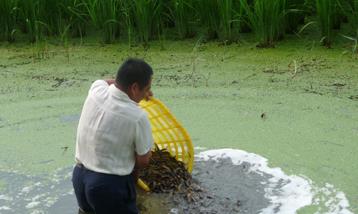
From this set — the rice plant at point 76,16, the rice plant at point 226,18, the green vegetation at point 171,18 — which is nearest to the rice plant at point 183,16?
the green vegetation at point 171,18

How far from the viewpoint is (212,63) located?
4.62 meters

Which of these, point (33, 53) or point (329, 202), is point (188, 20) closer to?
point (33, 53)

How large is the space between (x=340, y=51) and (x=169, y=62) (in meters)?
1.16

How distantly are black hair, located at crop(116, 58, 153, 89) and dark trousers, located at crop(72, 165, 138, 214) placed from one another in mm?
337

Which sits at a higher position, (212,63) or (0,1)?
(0,1)

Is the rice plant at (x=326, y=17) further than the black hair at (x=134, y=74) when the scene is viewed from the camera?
Yes

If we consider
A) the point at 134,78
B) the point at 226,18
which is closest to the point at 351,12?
the point at 226,18

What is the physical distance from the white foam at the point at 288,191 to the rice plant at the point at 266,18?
1674 millimetres

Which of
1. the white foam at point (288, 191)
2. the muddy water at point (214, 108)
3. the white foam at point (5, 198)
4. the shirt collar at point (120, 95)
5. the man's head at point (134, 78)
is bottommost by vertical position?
the white foam at point (288, 191)

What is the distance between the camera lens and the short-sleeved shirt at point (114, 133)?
7.95 feet

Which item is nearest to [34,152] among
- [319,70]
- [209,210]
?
[209,210]

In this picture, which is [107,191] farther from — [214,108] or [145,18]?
[145,18]

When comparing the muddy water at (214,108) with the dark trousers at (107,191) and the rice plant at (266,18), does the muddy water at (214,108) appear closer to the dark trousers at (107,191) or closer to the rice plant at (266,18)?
the rice plant at (266,18)

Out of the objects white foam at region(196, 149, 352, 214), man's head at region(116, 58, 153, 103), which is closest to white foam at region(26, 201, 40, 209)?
man's head at region(116, 58, 153, 103)
